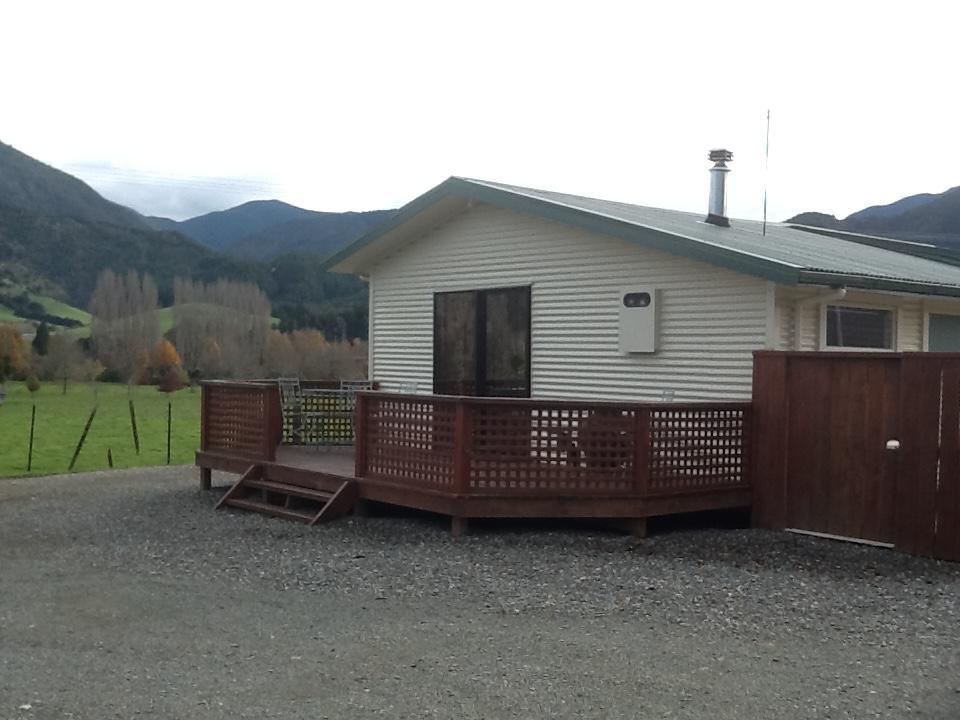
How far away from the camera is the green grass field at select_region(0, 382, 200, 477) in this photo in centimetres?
1859

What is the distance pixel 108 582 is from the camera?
7.37m

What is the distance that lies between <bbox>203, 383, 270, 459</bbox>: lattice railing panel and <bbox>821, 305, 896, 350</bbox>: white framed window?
19.2 ft

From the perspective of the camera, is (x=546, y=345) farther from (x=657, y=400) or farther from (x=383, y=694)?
(x=383, y=694)

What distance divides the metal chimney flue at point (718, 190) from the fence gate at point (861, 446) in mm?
4842

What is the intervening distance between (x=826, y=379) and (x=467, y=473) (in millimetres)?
3149

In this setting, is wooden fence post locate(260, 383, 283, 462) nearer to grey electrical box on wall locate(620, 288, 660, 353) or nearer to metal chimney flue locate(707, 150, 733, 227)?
grey electrical box on wall locate(620, 288, 660, 353)

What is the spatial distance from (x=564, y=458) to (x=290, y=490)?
3130 mm

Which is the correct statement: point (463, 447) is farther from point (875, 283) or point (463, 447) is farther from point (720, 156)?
point (720, 156)

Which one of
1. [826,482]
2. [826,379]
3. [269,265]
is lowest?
[826,482]

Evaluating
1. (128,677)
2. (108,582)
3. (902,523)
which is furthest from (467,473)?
(128,677)

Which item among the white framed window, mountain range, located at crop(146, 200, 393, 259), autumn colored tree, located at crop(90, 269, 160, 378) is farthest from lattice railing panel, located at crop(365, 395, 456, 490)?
mountain range, located at crop(146, 200, 393, 259)

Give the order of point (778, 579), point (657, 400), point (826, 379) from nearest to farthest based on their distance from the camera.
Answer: point (778, 579) → point (826, 379) → point (657, 400)

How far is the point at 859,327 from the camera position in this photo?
1061cm

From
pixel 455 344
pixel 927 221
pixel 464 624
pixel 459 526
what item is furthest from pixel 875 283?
pixel 927 221
